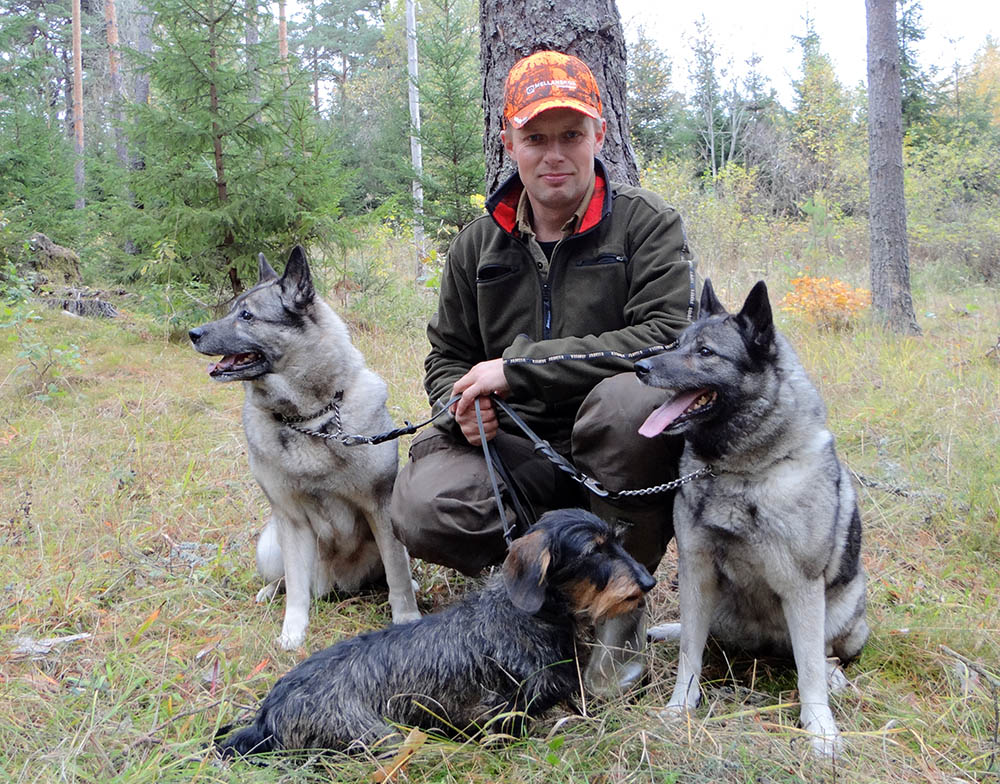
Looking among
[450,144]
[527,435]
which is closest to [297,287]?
[527,435]

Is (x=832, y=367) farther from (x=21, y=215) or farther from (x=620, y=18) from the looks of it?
(x=21, y=215)

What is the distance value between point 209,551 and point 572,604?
7.79 feet

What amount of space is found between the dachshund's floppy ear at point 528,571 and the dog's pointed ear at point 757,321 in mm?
A: 940

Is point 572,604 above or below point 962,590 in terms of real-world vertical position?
above

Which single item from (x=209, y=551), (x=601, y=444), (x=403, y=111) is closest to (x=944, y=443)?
(x=601, y=444)

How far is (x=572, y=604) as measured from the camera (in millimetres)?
2320

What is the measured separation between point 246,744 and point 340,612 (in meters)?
1.22

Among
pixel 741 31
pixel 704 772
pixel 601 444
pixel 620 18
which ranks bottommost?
pixel 704 772

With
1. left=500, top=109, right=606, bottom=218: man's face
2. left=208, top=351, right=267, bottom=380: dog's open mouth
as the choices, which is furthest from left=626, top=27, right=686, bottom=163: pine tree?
left=208, top=351, right=267, bottom=380: dog's open mouth

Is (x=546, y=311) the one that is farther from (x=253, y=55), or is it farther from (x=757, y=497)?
(x=253, y=55)

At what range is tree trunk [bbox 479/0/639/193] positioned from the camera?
12.9 ft

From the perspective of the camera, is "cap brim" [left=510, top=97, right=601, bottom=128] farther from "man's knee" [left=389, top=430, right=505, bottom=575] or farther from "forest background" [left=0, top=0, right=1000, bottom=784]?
"forest background" [left=0, top=0, right=1000, bottom=784]

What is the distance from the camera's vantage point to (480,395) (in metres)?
2.89

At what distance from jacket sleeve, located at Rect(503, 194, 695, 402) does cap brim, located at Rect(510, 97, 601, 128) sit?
17.6 inches
